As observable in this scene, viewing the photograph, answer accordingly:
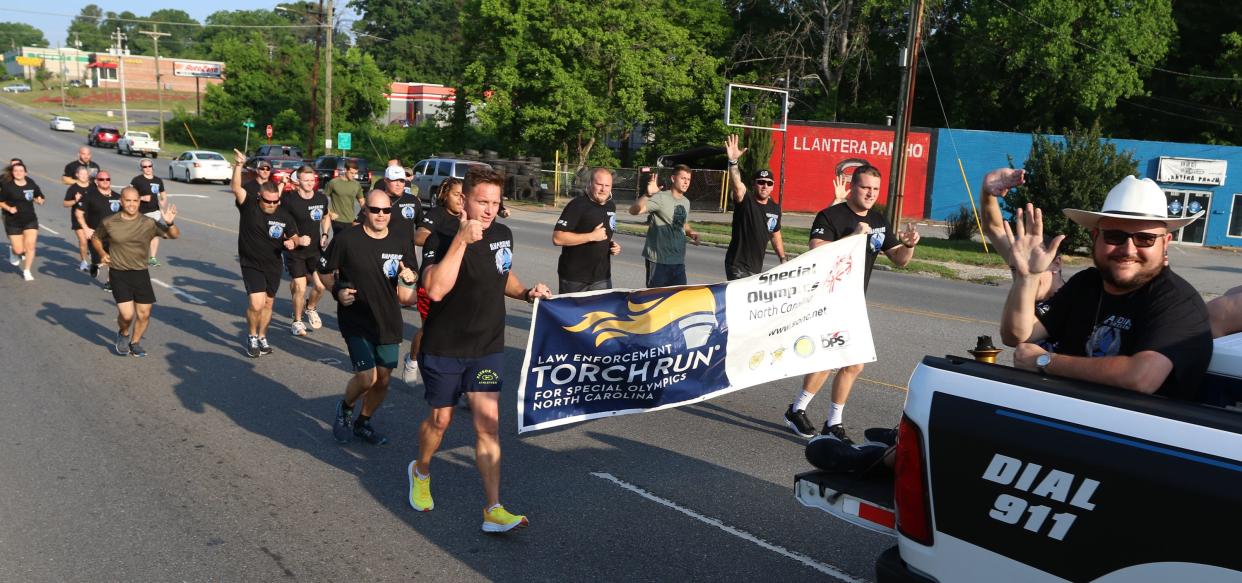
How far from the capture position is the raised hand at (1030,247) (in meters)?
3.77

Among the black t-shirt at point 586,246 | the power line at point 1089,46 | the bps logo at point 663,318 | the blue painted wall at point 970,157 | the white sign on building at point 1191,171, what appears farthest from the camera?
the power line at point 1089,46

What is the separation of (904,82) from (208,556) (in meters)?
20.9

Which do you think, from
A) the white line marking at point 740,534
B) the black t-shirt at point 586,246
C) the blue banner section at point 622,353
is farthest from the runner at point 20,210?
→ the white line marking at point 740,534

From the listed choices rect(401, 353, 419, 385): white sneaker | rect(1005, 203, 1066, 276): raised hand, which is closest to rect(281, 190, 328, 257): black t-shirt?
rect(401, 353, 419, 385): white sneaker

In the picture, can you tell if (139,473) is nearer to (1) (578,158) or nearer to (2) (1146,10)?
(1) (578,158)

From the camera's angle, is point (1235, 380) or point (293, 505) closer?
point (1235, 380)

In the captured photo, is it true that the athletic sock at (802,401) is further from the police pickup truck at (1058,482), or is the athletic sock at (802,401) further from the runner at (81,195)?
the runner at (81,195)

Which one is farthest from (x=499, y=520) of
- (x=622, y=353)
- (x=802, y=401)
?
(x=802, y=401)

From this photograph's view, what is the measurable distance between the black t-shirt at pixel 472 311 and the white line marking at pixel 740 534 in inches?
53.0

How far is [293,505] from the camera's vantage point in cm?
584

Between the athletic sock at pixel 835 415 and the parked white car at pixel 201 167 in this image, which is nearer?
the athletic sock at pixel 835 415

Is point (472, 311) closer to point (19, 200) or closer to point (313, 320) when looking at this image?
point (313, 320)

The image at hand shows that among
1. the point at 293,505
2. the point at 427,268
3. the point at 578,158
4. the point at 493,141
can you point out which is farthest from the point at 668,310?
the point at 493,141

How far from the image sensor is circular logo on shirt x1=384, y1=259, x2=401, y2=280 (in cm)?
710
